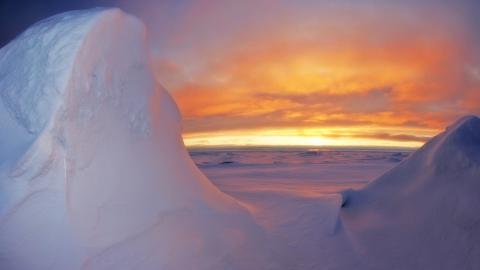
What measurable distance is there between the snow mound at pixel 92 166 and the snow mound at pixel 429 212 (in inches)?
80.7

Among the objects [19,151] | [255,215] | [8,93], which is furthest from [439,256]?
[8,93]

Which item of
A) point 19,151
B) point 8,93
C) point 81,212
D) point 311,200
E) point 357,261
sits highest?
point 8,93

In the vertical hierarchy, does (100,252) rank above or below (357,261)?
above

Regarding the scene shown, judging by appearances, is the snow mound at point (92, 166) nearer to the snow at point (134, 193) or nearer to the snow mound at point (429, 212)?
the snow at point (134, 193)

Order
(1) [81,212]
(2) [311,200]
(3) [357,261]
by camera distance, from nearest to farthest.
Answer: (1) [81,212]
(3) [357,261]
(2) [311,200]

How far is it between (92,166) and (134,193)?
0.61m

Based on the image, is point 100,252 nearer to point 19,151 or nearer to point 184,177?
point 19,151

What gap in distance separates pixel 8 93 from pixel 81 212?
152 centimetres

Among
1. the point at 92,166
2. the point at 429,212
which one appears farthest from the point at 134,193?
the point at 429,212

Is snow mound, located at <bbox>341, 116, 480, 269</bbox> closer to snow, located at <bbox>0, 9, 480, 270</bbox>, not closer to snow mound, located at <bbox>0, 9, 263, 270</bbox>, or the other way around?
snow, located at <bbox>0, 9, 480, 270</bbox>

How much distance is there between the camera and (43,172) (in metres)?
2.82

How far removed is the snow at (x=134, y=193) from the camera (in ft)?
9.37

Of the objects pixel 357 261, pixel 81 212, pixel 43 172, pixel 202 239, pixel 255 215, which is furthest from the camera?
pixel 255 215

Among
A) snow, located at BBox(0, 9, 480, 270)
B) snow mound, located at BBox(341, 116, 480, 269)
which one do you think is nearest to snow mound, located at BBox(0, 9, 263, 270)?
snow, located at BBox(0, 9, 480, 270)
